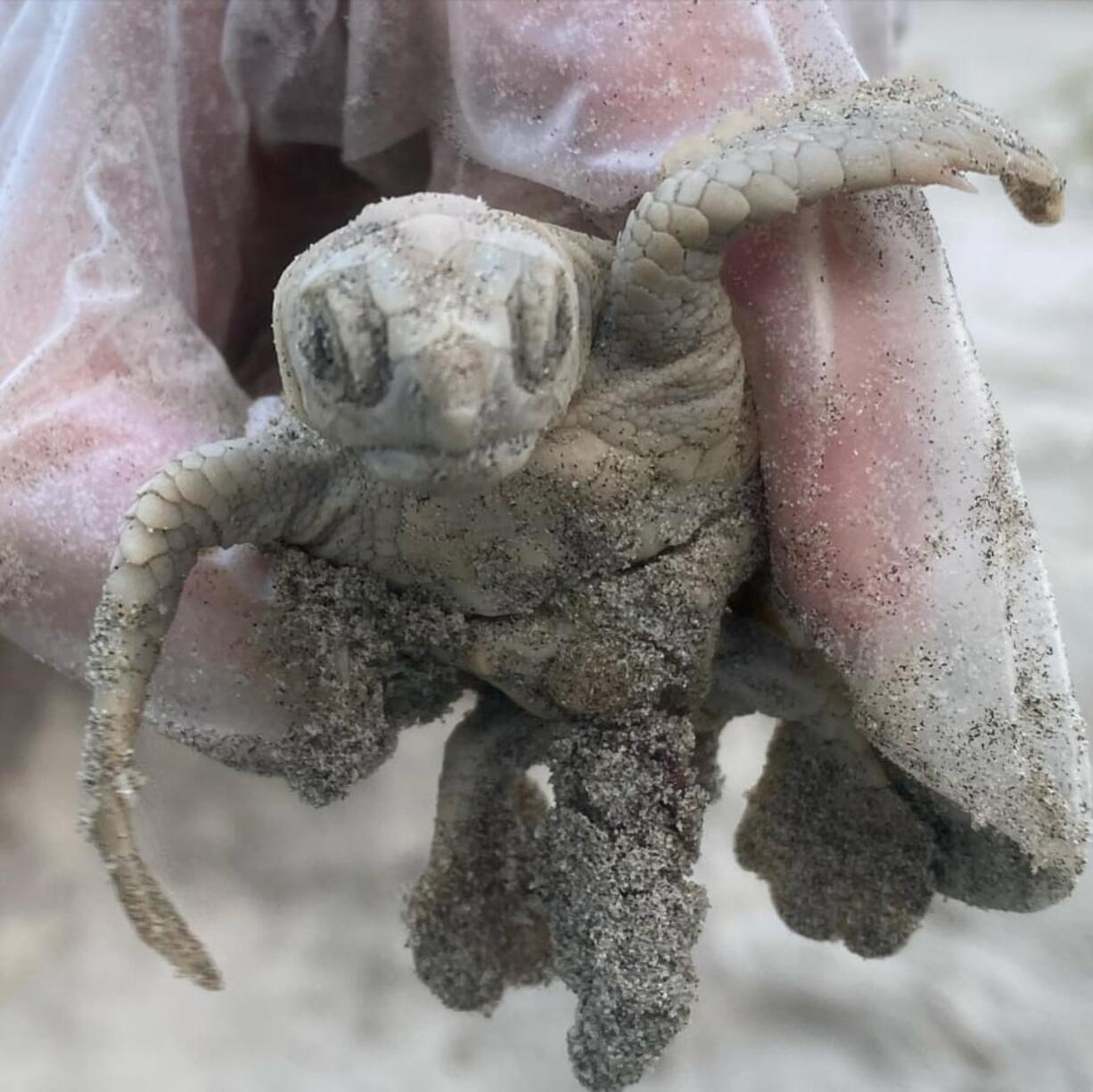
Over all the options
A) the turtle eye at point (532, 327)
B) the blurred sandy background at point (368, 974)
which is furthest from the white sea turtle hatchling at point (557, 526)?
the blurred sandy background at point (368, 974)

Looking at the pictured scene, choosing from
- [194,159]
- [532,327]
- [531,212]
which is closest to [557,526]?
[532,327]

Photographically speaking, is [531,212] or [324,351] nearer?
[324,351]

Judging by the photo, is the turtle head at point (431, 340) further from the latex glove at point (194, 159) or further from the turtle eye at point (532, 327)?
the latex glove at point (194, 159)

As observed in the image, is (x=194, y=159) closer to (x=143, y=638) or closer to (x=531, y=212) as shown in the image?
Answer: (x=531, y=212)

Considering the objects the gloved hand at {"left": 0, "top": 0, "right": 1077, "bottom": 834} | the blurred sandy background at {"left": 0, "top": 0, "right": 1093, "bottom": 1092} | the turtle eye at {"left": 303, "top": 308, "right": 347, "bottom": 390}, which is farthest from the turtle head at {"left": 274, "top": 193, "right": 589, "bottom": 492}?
the blurred sandy background at {"left": 0, "top": 0, "right": 1093, "bottom": 1092}

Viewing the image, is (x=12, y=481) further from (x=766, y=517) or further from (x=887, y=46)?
(x=887, y=46)
